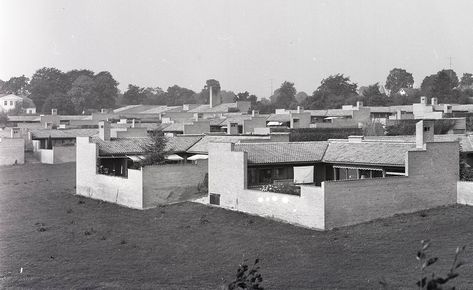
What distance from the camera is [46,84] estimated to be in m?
147

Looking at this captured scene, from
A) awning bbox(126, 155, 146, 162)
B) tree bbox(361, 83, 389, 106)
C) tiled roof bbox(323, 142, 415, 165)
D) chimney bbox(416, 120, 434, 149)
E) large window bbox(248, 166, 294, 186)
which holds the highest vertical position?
tree bbox(361, 83, 389, 106)

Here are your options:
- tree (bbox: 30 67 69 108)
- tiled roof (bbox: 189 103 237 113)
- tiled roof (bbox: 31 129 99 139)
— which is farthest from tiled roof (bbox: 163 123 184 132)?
tree (bbox: 30 67 69 108)

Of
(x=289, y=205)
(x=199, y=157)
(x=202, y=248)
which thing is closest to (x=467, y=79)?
(x=199, y=157)

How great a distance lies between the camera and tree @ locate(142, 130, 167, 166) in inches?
1850

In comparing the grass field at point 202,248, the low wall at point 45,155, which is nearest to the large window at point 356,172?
the grass field at point 202,248

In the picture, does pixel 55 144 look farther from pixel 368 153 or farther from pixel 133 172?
pixel 368 153

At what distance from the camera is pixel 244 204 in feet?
127

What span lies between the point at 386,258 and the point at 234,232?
31.0 feet

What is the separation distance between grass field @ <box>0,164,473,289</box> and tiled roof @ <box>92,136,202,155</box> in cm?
804

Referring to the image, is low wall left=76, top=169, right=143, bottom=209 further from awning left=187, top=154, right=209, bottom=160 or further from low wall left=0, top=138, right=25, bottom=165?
low wall left=0, top=138, right=25, bottom=165

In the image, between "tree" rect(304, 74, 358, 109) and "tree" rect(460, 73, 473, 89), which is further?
"tree" rect(460, 73, 473, 89)

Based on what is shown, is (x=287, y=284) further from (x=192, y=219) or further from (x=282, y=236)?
(x=192, y=219)

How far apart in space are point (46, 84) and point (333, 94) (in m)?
69.1

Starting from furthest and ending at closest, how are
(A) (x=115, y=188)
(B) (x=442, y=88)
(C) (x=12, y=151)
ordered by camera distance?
(B) (x=442, y=88) < (C) (x=12, y=151) < (A) (x=115, y=188)
